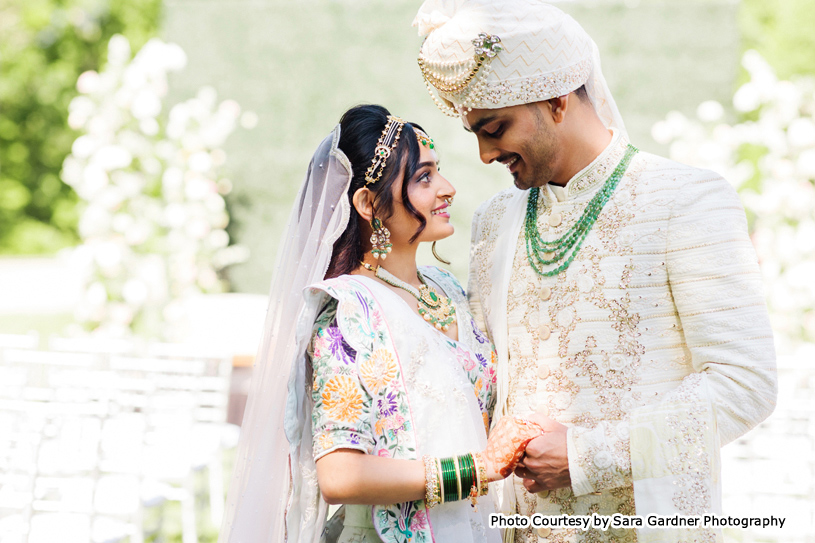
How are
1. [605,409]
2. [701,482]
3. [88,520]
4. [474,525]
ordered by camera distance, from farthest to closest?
1. [88,520]
2. [474,525]
3. [605,409]
4. [701,482]

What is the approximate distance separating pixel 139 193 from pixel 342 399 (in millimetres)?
4191

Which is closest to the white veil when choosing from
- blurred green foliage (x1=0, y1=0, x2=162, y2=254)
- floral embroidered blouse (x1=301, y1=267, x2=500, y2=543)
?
floral embroidered blouse (x1=301, y1=267, x2=500, y2=543)

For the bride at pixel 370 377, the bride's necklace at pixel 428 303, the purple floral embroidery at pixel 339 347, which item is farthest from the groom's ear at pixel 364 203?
the purple floral embroidery at pixel 339 347

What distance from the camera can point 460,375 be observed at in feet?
6.50

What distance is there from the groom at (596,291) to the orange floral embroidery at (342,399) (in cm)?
43

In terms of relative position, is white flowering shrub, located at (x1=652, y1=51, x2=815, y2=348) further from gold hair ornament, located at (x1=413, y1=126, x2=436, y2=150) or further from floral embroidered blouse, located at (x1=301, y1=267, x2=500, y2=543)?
floral embroidered blouse, located at (x1=301, y1=267, x2=500, y2=543)

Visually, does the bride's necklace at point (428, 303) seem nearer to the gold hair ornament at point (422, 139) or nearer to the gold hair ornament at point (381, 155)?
the gold hair ornament at point (381, 155)

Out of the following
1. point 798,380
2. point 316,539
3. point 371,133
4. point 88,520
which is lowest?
point 316,539

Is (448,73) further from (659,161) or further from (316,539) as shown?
(316,539)

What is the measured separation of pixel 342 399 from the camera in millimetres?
1795

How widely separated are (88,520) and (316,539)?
1.90 metres

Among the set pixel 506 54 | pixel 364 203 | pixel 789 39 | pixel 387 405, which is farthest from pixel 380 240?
pixel 789 39

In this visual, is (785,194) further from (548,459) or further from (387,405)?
(387,405)

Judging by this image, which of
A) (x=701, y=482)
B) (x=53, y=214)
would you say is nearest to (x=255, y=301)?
(x=701, y=482)
